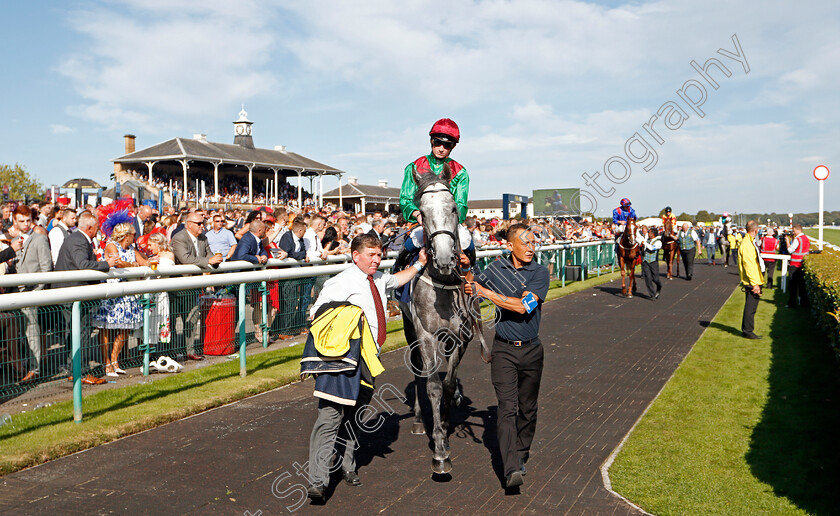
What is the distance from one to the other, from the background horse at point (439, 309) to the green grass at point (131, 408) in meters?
2.44

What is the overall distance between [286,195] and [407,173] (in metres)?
43.8

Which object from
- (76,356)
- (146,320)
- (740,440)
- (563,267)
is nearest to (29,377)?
(76,356)

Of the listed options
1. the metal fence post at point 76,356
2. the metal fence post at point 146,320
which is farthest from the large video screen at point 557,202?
the metal fence post at point 76,356

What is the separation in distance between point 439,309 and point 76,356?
320 cm

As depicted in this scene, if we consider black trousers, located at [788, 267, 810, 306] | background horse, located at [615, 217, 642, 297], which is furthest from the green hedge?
background horse, located at [615, 217, 642, 297]

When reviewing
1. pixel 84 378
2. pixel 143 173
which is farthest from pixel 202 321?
pixel 143 173

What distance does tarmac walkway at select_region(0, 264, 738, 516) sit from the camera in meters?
4.08

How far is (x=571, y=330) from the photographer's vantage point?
36.3 ft

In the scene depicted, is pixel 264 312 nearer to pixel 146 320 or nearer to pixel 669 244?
pixel 146 320

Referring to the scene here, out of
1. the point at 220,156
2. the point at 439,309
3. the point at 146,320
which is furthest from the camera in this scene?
the point at 220,156

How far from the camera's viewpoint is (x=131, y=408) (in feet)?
19.5

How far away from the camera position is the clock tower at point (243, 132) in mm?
53938

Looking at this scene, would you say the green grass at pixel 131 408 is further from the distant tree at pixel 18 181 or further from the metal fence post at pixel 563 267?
the distant tree at pixel 18 181

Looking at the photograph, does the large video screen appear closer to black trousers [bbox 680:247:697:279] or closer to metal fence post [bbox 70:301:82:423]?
black trousers [bbox 680:247:697:279]
